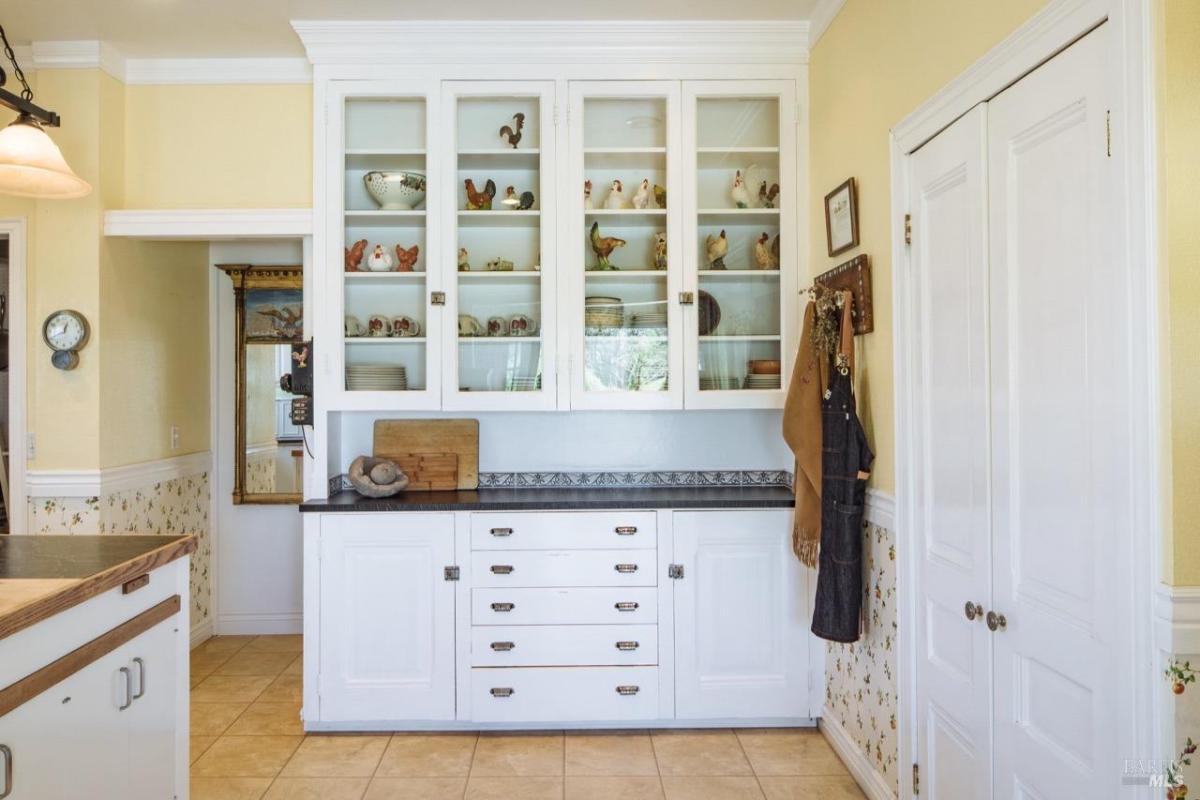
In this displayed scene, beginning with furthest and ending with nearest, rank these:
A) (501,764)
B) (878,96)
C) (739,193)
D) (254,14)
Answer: (739,193)
(254,14)
(501,764)
(878,96)

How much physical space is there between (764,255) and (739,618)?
1503mm

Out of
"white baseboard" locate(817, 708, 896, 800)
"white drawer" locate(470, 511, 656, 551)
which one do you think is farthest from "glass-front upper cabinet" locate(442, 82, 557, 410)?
"white baseboard" locate(817, 708, 896, 800)

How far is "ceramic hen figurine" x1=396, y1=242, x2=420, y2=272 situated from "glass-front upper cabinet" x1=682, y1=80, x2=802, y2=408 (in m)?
1.14

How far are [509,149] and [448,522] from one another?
1.56 metres

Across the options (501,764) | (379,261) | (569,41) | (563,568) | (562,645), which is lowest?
(501,764)

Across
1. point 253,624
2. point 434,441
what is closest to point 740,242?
point 434,441

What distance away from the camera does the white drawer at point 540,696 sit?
9.64 feet

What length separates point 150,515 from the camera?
3.51m

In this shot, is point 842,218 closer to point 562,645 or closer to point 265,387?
point 562,645

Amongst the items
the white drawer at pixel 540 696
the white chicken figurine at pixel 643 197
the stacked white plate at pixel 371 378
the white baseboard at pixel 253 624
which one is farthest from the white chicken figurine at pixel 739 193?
the white baseboard at pixel 253 624

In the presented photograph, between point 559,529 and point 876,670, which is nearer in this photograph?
point 876,670

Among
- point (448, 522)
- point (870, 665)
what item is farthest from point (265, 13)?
point (870, 665)

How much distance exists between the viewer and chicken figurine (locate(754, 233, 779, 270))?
3141mm

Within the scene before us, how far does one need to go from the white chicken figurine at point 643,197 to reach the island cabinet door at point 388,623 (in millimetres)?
1535
